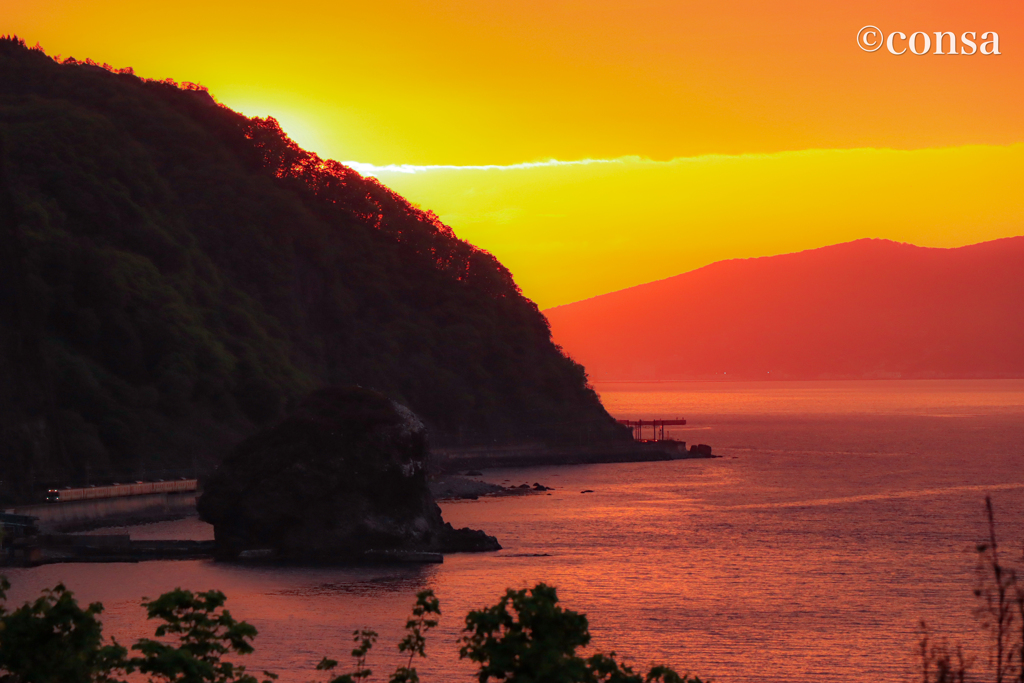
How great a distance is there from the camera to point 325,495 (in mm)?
58312

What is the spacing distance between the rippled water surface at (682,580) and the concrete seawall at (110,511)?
2024mm

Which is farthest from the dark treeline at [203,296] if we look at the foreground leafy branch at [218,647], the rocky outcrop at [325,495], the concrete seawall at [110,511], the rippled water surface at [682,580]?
the foreground leafy branch at [218,647]

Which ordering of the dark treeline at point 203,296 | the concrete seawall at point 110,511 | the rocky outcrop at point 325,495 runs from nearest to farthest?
the rocky outcrop at point 325,495 < the concrete seawall at point 110,511 < the dark treeline at point 203,296

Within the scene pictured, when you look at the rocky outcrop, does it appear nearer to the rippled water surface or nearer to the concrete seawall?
the rippled water surface

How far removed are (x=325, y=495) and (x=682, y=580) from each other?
19.5 meters

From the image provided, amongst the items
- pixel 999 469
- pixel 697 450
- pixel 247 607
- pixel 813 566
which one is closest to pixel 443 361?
pixel 697 450

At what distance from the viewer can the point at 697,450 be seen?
152375 millimetres

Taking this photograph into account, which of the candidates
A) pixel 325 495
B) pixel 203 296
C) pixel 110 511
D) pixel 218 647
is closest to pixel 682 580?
pixel 325 495

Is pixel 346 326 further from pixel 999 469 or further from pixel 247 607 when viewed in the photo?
Result: pixel 247 607

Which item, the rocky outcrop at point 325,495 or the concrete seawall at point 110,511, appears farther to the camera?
the concrete seawall at point 110,511

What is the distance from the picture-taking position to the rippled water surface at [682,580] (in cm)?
4009

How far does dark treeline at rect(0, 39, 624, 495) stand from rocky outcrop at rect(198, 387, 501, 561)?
17.0 m

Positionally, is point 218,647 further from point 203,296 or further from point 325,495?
point 203,296

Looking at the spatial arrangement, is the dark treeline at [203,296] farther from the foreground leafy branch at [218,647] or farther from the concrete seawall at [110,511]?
the foreground leafy branch at [218,647]
